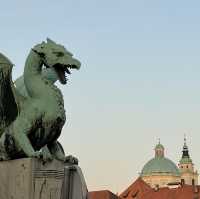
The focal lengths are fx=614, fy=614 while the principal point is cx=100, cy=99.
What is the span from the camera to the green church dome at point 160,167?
410 ft

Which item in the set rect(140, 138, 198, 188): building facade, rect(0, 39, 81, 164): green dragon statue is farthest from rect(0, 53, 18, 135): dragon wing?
rect(140, 138, 198, 188): building facade

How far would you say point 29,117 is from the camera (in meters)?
7.96

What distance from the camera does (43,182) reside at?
753 centimetres

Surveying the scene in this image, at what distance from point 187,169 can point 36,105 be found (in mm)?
127555

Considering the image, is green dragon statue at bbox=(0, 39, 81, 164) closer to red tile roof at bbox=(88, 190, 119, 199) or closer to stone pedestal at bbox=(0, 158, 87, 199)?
stone pedestal at bbox=(0, 158, 87, 199)

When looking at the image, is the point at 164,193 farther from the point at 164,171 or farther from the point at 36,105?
the point at 36,105

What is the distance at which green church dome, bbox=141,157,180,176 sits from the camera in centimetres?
12506

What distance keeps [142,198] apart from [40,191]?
85.7 meters

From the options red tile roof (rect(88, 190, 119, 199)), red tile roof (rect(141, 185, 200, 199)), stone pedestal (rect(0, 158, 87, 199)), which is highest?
→ red tile roof (rect(141, 185, 200, 199))

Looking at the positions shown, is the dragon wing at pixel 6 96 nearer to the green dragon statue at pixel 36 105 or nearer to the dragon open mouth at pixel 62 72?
the green dragon statue at pixel 36 105

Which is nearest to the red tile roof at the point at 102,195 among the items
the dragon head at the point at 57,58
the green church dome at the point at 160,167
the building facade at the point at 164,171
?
the building facade at the point at 164,171

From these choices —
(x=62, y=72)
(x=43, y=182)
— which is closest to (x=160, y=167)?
(x=62, y=72)

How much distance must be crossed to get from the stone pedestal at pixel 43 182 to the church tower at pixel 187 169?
408 feet

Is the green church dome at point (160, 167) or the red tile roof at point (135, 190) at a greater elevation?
the green church dome at point (160, 167)
